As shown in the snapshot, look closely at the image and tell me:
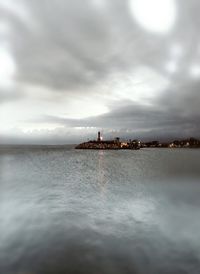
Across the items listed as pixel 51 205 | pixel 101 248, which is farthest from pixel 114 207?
pixel 101 248

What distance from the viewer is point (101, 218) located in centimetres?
1908

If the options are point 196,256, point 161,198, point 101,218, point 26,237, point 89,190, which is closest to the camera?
point 196,256

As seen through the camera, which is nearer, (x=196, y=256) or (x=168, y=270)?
(x=168, y=270)

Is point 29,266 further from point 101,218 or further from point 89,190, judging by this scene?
point 89,190

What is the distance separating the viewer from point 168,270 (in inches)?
395

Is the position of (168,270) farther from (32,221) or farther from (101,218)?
(32,221)

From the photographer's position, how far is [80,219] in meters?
18.8

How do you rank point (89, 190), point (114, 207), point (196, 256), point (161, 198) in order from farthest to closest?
point (89, 190), point (161, 198), point (114, 207), point (196, 256)

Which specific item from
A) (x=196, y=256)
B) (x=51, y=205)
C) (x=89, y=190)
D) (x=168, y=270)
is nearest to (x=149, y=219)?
(x=196, y=256)

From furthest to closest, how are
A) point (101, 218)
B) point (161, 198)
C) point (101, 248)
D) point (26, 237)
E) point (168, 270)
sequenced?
1. point (161, 198)
2. point (101, 218)
3. point (26, 237)
4. point (101, 248)
5. point (168, 270)

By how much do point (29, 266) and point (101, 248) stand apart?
13.0 feet

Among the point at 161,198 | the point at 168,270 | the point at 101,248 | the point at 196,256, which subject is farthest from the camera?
the point at 161,198

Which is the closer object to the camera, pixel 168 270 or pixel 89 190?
pixel 168 270

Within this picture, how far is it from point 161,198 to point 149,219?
30.7ft
